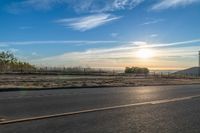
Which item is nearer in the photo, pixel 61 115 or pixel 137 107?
pixel 61 115

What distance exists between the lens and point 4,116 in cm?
963

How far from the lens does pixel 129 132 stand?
786cm

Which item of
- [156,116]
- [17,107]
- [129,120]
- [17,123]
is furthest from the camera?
[17,107]

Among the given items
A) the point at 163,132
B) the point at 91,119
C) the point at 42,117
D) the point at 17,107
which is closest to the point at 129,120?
the point at 91,119

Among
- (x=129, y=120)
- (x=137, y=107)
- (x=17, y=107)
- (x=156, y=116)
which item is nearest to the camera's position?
(x=129, y=120)

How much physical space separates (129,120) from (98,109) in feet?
7.61

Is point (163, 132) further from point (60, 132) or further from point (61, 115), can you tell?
point (61, 115)

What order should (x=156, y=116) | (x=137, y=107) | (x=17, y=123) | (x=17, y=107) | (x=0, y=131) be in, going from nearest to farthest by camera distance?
(x=0, y=131), (x=17, y=123), (x=156, y=116), (x=17, y=107), (x=137, y=107)

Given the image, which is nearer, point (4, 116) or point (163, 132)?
point (163, 132)

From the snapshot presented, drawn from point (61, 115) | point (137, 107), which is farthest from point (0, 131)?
point (137, 107)

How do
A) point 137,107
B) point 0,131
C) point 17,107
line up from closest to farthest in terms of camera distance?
1. point 0,131
2. point 17,107
3. point 137,107

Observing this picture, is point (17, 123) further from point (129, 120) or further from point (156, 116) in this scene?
point (156, 116)

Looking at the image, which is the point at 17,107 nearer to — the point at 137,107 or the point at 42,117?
the point at 42,117

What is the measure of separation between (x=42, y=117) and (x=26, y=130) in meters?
1.83
